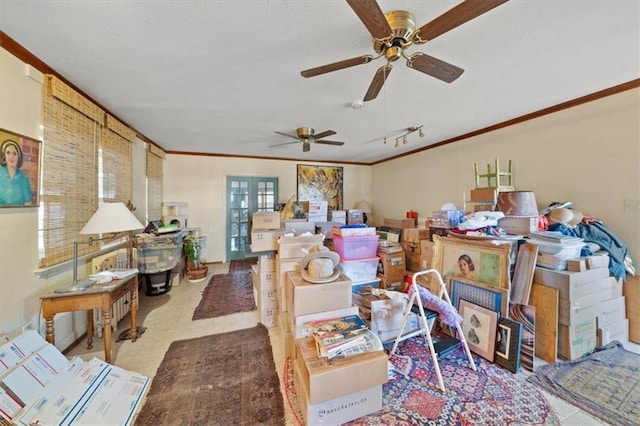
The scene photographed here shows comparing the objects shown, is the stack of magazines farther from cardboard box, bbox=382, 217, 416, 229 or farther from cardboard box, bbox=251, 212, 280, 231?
cardboard box, bbox=382, 217, 416, 229

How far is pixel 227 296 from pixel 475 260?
318cm

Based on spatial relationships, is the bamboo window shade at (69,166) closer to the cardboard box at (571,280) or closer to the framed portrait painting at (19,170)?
the framed portrait painting at (19,170)

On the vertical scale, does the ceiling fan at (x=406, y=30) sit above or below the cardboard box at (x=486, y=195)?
above

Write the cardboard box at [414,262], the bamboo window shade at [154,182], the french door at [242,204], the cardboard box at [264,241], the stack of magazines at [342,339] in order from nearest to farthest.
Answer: the stack of magazines at [342,339] < the cardboard box at [264,241] < the cardboard box at [414,262] < the bamboo window shade at [154,182] < the french door at [242,204]

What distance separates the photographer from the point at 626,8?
136 centimetres

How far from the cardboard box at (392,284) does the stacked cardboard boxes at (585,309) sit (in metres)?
1.39

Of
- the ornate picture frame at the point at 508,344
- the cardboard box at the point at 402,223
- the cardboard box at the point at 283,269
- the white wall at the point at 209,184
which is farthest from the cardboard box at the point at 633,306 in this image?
the white wall at the point at 209,184

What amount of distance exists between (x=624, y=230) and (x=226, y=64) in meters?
4.08

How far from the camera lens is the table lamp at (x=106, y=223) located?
1.88 metres

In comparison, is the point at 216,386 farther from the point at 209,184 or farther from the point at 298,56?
the point at 209,184

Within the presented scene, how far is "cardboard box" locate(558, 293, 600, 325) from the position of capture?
191 centimetres

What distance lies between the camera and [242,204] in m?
5.45

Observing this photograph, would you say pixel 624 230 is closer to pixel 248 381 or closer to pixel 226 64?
pixel 248 381

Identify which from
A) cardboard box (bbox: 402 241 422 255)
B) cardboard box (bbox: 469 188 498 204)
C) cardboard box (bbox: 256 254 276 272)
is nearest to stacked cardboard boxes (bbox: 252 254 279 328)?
cardboard box (bbox: 256 254 276 272)
